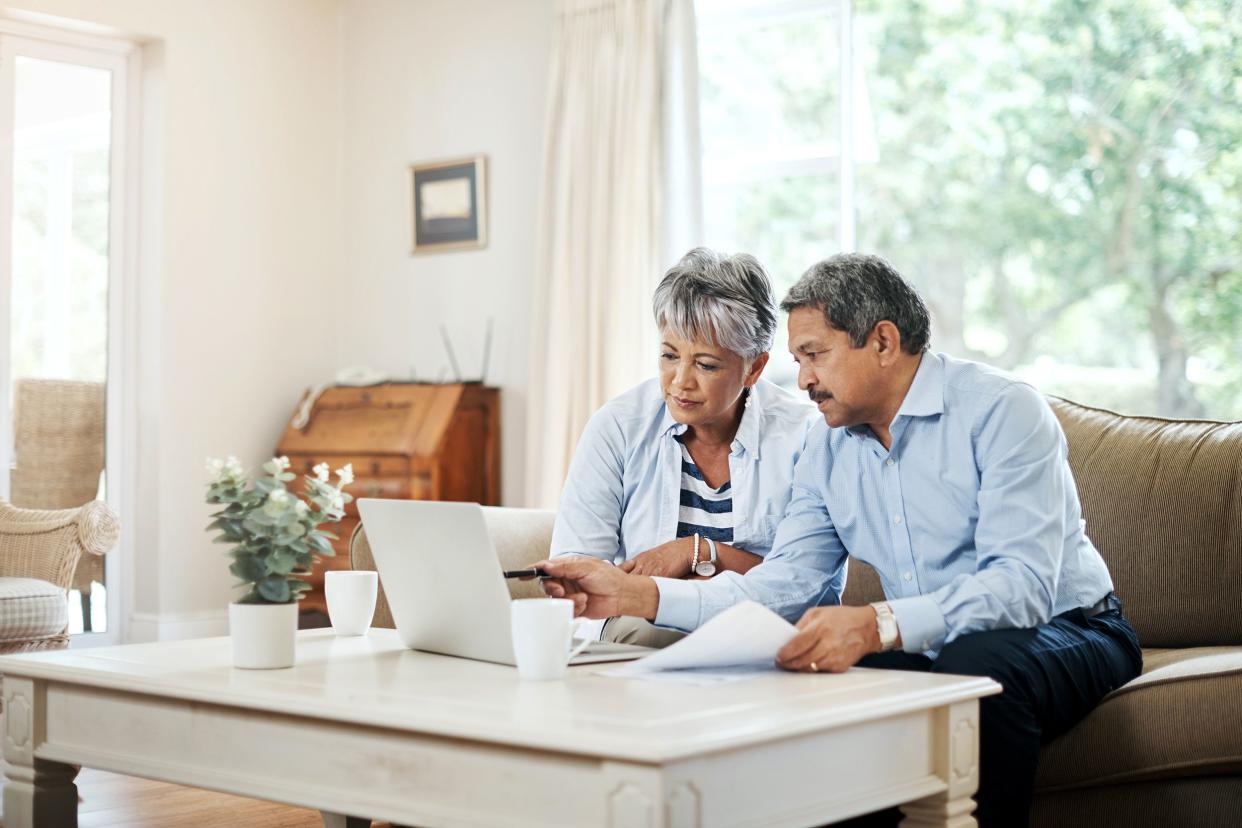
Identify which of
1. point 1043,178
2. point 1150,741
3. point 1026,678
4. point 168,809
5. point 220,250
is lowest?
point 168,809

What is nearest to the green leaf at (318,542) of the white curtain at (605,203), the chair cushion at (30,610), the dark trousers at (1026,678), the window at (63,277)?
the dark trousers at (1026,678)

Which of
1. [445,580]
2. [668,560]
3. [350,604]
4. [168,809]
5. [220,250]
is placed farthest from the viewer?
[220,250]

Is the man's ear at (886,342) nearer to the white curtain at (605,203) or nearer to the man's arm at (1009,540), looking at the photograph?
the man's arm at (1009,540)

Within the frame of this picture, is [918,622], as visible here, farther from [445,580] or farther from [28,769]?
[28,769]

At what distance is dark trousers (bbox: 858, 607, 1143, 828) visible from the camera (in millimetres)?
1681

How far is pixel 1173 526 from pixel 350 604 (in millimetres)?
1440

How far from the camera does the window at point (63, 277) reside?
4.45m

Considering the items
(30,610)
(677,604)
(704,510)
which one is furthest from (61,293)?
(677,604)

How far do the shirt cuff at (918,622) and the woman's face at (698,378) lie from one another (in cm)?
59

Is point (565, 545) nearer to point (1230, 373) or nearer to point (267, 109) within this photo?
point (267, 109)

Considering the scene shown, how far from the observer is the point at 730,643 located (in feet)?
5.10

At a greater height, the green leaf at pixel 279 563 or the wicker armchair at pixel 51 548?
the green leaf at pixel 279 563

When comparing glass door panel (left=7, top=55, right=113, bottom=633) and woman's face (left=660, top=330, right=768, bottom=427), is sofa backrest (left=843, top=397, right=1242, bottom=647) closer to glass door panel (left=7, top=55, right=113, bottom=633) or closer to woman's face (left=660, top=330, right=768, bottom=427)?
woman's face (left=660, top=330, right=768, bottom=427)

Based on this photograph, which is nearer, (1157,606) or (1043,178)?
(1157,606)
